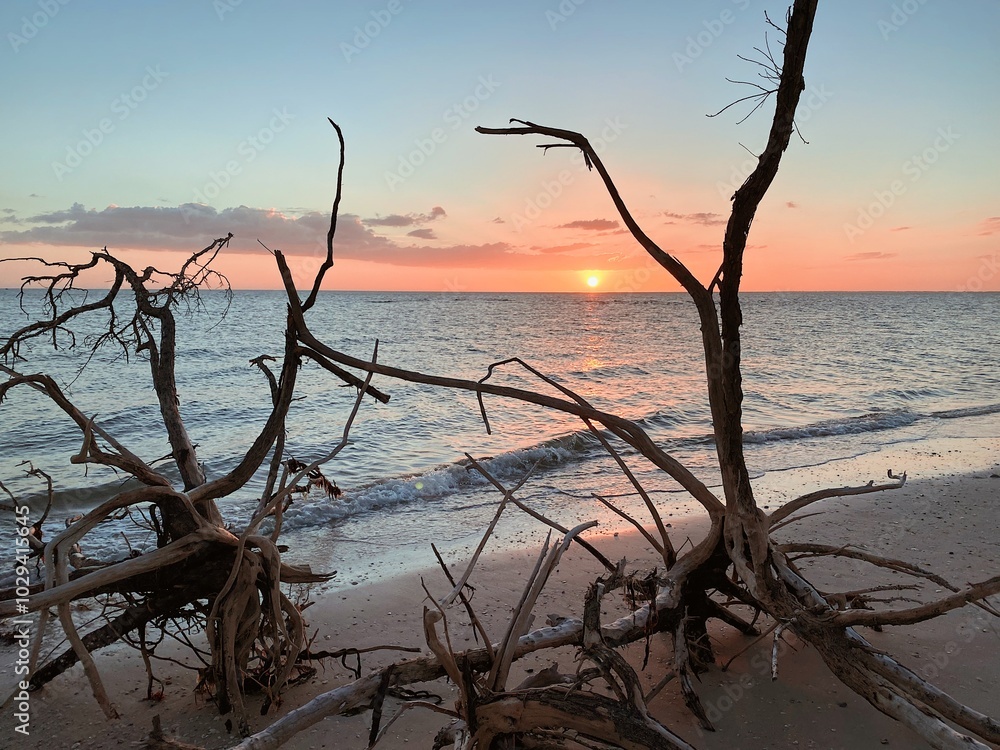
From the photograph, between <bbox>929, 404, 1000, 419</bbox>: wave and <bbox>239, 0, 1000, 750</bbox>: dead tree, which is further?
<bbox>929, 404, 1000, 419</bbox>: wave

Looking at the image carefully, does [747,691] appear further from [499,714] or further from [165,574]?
[165,574]

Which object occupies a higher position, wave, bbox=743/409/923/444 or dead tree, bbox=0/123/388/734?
dead tree, bbox=0/123/388/734

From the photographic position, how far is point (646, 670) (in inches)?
131

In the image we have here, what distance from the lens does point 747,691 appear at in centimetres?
311

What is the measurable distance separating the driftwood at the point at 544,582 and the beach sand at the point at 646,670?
21cm

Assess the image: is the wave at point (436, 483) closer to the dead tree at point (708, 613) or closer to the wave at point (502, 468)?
the wave at point (502, 468)

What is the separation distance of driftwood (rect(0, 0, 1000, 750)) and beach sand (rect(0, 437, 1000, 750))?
209 millimetres

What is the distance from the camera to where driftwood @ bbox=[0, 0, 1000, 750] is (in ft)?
6.79

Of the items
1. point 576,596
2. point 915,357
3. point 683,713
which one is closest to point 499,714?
point 683,713

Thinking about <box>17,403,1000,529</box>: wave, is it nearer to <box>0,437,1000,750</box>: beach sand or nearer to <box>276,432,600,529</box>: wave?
<box>276,432,600,529</box>: wave

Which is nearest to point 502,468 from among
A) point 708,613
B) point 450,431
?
point 450,431

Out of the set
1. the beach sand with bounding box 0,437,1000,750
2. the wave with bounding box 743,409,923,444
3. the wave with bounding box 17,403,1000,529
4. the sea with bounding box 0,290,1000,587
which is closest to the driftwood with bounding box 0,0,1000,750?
the beach sand with bounding box 0,437,1000,750

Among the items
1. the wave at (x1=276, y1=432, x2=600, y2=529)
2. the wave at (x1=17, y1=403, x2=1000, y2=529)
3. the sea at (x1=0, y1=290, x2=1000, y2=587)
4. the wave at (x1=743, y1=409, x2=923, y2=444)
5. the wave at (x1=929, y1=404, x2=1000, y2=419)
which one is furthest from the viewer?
the wave at (x1=929, y1=404, x2=1000, y2=419)

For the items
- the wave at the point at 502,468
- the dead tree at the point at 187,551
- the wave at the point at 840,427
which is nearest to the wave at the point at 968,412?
the wave at the point at 502,468
